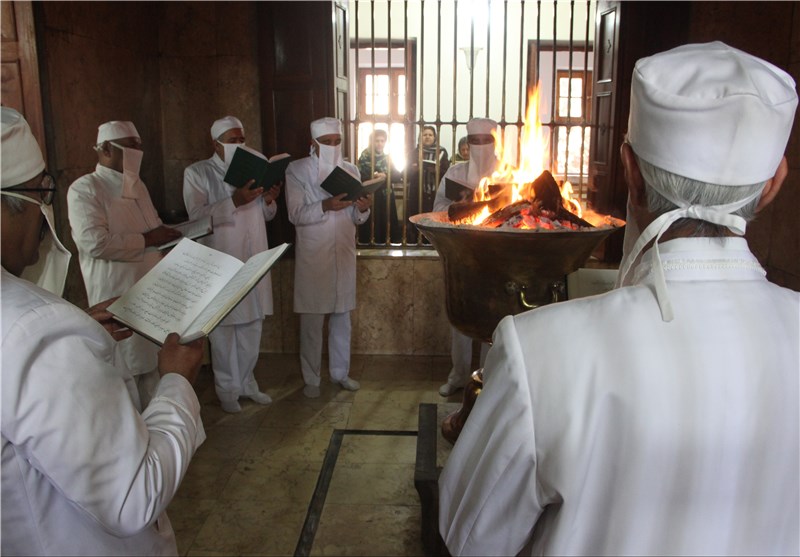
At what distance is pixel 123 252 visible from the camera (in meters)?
3.66

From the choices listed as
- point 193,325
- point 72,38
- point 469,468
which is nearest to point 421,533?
point 193,325

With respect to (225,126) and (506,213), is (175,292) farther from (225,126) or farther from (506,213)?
(225,126)

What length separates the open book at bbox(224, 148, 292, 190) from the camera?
411 centimetres

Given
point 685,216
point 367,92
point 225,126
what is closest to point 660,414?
point 685,216

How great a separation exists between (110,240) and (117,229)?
5.4 inches

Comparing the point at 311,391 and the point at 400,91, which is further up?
the point at 400,91

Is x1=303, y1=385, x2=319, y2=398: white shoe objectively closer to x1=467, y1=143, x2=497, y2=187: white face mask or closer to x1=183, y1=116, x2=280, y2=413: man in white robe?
x1=183, y1=116, x2=280, y2=413: man in white robe

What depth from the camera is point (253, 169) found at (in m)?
4.23

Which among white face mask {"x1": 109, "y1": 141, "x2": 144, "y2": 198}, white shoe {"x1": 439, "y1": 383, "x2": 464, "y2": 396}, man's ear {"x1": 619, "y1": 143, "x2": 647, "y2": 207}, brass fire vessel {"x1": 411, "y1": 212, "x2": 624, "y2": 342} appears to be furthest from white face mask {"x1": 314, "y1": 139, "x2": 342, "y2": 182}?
man's ear {"x1": 619, "y1": 143, "x2": 647, "y2": 207}

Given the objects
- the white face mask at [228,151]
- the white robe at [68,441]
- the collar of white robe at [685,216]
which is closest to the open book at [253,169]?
the white face mask at [228,151]

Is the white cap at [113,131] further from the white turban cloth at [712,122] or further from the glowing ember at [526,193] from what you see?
the white turban cloth at [712,122]

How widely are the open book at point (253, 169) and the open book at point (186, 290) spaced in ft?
7.68

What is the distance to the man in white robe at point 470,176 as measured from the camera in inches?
182

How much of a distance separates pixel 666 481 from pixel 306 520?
228 cm
